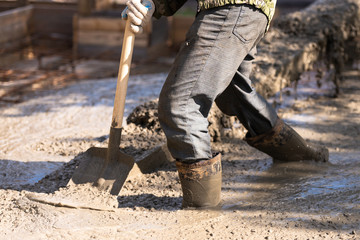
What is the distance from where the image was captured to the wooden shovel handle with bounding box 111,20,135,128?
2842 mm

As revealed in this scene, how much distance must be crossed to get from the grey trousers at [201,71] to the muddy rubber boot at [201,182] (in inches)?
2.2

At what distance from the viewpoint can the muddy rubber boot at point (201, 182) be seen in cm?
267

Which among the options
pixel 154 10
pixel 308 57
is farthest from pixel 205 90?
pixel 308 57

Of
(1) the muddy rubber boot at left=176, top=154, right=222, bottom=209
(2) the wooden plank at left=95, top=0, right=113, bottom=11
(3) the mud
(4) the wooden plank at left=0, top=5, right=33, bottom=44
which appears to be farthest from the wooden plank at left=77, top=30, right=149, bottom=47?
(1) the muddy rubber boot at left=176, top=154, right=222, bottom=209

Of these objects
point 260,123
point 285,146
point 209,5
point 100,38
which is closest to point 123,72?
point 209,5

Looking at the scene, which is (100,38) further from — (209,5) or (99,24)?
(209,5)

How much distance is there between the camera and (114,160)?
3.04 metres

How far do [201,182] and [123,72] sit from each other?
768 mm

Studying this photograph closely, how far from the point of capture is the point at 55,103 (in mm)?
5227

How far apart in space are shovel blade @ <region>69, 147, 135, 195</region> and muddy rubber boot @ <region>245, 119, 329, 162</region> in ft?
2.74

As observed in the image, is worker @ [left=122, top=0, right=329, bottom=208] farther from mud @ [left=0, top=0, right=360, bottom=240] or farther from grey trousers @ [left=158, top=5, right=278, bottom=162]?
mud @ [left=0, top=0, right=360, bottom=240]

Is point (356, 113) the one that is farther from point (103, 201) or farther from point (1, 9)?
point (1, 9)

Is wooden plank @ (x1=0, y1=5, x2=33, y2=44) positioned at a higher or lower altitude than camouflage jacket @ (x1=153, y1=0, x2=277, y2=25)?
lower

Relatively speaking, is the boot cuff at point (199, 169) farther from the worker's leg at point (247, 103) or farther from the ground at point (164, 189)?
the worker's leg at point (247, 103)
